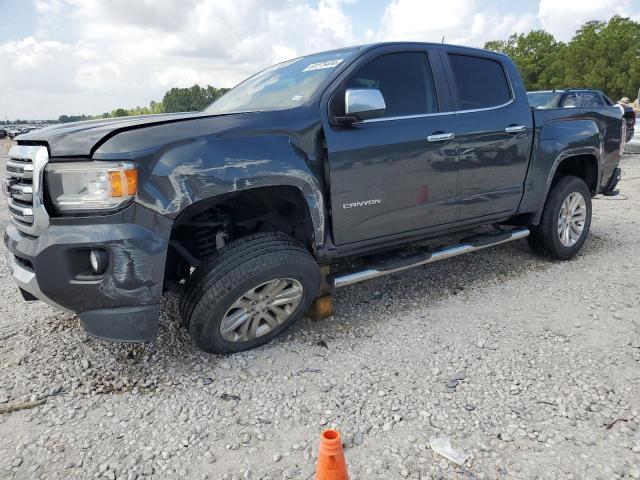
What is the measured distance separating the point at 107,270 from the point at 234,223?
0.94 metres

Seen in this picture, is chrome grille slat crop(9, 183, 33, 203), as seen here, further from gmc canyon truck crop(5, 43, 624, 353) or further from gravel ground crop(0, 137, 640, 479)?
gravel ground crop(0, 137, 640, 479)

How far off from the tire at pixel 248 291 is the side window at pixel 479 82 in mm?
1884

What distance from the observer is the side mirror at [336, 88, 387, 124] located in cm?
288

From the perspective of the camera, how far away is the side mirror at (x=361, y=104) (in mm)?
2879

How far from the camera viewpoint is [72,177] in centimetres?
241

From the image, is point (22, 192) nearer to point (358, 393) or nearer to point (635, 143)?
point (358, 393)

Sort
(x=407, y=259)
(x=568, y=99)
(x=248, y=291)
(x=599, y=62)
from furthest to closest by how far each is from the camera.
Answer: (x=599, y=62) → (x=568, y=99) → (x=407, y=259) → (x=248, y=291)

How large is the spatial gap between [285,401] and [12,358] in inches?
71.7

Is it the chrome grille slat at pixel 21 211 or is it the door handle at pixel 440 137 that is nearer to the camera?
the chrome grille slat at pixel 21 211

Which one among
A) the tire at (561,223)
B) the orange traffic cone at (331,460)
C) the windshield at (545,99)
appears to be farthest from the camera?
the windshield at (545,99)

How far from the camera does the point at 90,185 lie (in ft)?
7.92

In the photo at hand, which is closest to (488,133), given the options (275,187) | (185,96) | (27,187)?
(275,187)

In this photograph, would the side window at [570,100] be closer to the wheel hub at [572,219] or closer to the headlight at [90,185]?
the wheel hub at [572,219]

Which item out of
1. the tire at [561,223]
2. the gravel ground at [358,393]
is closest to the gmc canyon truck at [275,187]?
the tire at [561,223]
